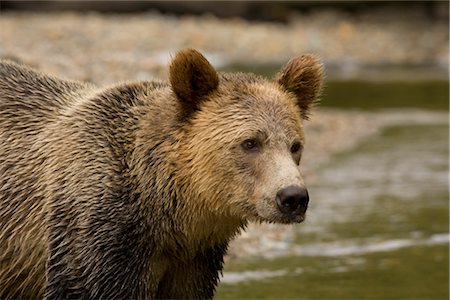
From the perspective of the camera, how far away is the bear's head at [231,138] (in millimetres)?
6531

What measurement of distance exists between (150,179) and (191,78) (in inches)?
23.6

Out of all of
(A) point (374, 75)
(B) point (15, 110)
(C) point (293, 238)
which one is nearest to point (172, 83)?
(B) point (15, 110)

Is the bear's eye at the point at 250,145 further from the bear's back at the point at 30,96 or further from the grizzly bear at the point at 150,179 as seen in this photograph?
the bear's back at the point at 30,96

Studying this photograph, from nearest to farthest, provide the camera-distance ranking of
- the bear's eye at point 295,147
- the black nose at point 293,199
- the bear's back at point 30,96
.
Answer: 1. the black nose at point 293,199
2. the bear's eye at point 295,147
3. the bear's back at point 30,96

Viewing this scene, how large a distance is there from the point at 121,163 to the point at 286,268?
10.6 feet

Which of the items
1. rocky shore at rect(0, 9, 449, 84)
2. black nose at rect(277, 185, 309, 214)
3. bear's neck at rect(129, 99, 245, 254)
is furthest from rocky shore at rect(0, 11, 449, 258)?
black nose at rect(277, 185, 309, 214)

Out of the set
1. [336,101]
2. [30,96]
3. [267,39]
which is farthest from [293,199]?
[267,39]

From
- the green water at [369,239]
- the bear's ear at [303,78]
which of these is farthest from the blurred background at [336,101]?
the bear's ear at [303,78]

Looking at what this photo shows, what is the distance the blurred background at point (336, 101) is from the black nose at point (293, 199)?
257 cm

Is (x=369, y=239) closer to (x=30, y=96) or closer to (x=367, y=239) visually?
(x=367, y=239)

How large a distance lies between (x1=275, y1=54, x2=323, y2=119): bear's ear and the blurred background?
6.93 feet

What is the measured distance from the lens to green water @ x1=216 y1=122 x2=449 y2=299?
9107 millimetres

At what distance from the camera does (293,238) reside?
1094 centimetres

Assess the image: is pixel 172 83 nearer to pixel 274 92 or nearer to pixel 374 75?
pixel 274 92
